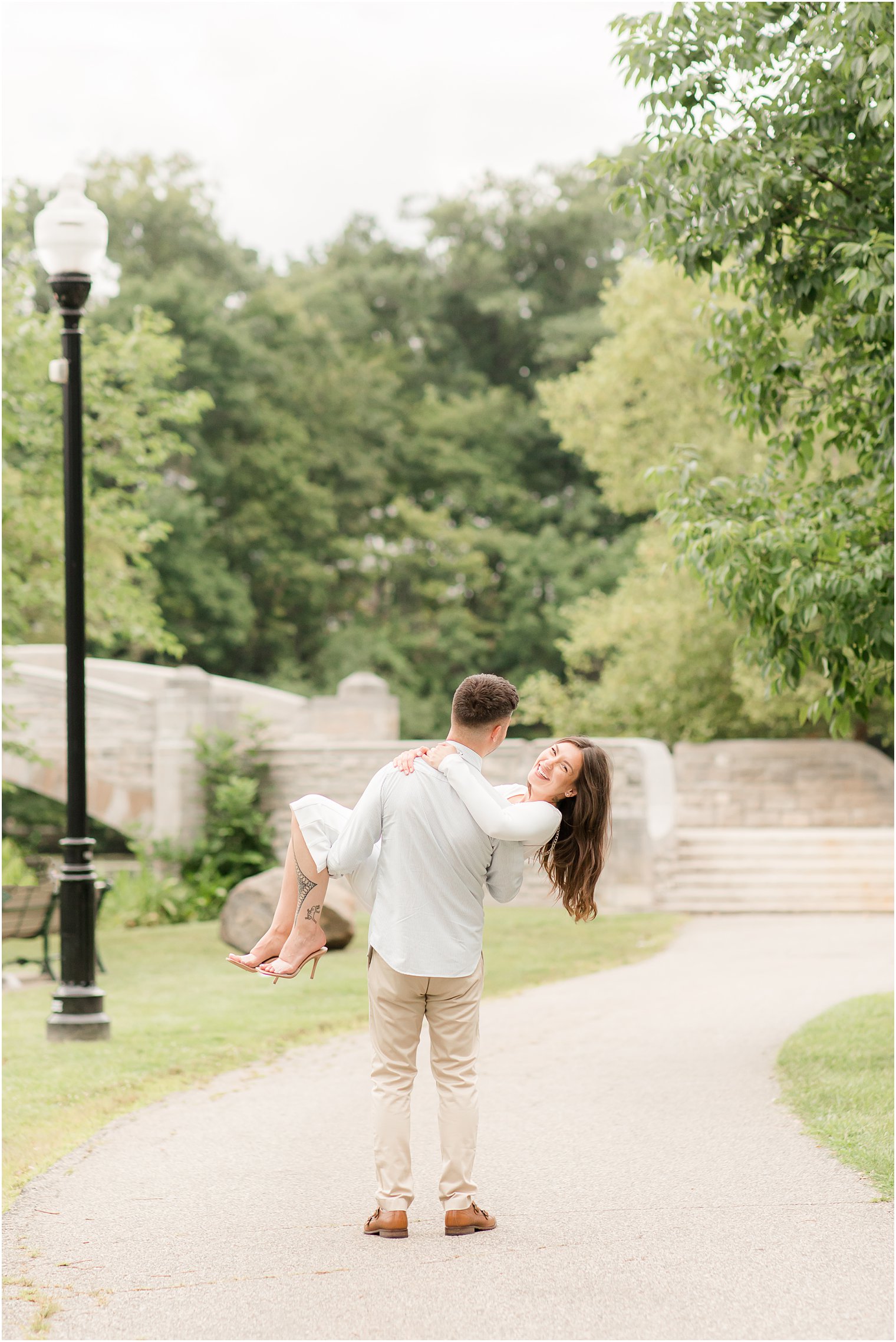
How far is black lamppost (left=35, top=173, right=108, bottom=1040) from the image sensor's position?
8.40 m

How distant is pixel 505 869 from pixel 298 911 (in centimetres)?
68

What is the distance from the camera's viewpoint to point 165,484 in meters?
34.9

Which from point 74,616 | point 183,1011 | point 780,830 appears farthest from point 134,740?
point 74,616

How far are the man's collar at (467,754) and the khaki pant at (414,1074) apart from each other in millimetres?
690

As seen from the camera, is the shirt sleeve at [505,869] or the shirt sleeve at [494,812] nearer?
the shirt sleeve at [494,812]

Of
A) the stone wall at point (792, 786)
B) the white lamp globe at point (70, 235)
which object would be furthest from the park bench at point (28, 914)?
the stone wall at point (792, 786)

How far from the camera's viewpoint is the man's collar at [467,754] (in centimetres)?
442

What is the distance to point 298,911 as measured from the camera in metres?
4.44

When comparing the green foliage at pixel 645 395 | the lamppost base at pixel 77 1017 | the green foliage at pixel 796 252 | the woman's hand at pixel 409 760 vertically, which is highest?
the green foliage at pixel 645 395

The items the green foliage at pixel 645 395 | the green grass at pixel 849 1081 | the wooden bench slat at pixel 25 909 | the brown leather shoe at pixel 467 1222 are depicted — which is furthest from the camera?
the green foliage at pixel 645 395

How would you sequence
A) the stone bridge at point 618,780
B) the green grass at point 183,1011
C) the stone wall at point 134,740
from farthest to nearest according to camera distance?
the stone wall at point 134,740
the stone bridge at point 618,780
the green grass at point 183,1011

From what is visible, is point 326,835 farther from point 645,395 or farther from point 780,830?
point 645,395

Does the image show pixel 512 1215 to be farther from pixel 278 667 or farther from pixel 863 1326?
pixel 278 667

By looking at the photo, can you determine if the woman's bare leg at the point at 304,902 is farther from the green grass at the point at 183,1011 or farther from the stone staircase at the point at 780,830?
the stone staircase at the point at 780,830
